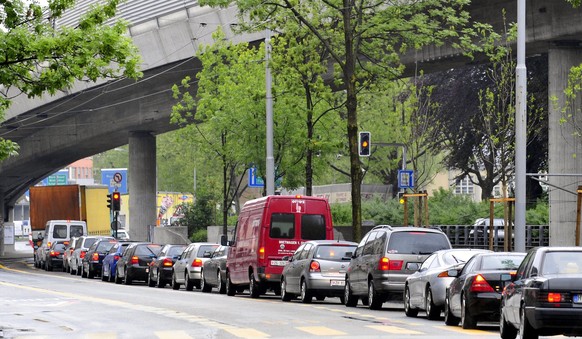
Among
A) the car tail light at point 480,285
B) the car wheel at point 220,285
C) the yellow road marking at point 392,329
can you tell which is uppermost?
the car tail light at point 480,285

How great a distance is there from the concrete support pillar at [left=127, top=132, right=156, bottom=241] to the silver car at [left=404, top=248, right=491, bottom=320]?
154 ft

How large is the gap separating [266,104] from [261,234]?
14.0m

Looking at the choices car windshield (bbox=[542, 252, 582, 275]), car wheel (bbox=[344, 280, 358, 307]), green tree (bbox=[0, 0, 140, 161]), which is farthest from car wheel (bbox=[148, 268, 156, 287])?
car windshield (bbox=[542, 252, 582, 275])

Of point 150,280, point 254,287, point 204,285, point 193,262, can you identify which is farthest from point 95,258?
point 254,287

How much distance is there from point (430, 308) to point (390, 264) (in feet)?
9.97

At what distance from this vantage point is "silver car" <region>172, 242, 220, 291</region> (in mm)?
41000

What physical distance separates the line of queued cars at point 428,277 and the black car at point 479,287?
0.05 feet

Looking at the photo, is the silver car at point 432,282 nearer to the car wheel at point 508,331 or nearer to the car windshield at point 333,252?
the car wheel at point 508,331

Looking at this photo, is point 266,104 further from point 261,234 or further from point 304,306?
point 304,306

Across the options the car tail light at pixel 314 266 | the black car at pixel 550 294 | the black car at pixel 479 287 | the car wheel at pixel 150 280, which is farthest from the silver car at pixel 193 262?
the black car at pixel 550 294

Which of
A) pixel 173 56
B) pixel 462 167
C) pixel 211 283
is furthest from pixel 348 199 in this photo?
pixel 211 283

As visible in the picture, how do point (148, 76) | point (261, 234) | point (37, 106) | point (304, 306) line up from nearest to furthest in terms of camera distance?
point (304, 306), point (261, 234), point (148, 76), point (37, 106)

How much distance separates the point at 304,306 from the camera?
97.3ft

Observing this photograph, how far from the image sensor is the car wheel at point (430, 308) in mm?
24875
